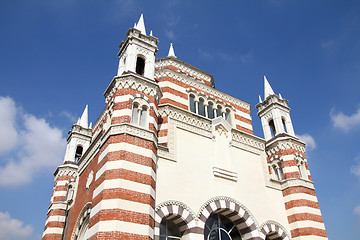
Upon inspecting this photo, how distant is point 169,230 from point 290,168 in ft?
31.0

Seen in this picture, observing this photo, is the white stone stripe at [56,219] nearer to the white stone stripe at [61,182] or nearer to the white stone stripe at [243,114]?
the white stone stripe at [61,182]

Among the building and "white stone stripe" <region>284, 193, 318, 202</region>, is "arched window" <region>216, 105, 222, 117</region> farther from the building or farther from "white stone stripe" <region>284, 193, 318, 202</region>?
"white stone stripe" <region>284, 193, 318, 202</region>

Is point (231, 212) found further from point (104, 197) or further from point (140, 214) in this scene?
point (104, 197)

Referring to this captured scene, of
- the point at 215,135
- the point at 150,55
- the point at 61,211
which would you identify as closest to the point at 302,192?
the point at 215,135

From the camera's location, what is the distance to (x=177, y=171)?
1510cm

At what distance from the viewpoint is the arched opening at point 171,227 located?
46.1 ft

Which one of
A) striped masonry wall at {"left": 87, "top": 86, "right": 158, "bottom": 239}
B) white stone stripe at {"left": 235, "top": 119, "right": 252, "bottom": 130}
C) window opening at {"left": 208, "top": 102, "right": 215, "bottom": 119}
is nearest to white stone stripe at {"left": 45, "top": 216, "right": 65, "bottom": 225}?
striped masonry wall at {"left": 87, "top": 86, "right": 158, "bottom": 239}

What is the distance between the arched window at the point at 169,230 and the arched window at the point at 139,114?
454 centimetres

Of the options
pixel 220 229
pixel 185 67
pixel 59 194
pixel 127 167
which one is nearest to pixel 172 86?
pixel 185 67

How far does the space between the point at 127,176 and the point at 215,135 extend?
22.8 ft

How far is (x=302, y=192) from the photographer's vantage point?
18531 mm

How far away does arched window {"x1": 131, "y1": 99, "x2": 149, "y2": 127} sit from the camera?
47.4ft

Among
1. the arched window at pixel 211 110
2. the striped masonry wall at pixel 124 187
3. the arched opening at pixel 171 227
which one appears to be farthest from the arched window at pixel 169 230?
the arched window at pixel 211 110

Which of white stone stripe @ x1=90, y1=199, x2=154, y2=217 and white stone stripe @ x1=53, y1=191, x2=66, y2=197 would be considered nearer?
white stone stripe @ x1=90, y1=199, x2=154, y2=217
